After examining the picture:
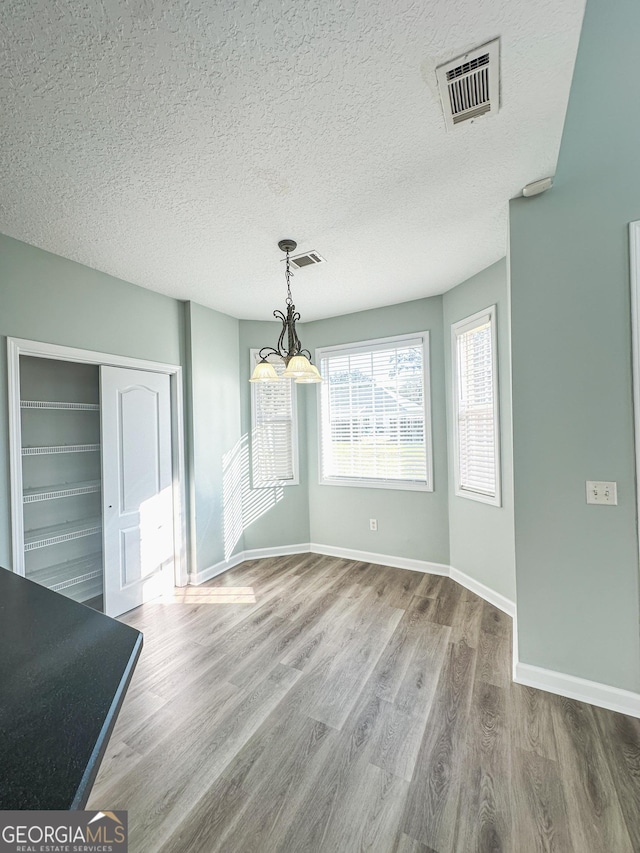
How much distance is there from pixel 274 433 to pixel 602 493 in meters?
3.20

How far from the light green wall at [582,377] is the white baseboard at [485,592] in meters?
0.82

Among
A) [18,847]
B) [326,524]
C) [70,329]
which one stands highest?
[70,329]

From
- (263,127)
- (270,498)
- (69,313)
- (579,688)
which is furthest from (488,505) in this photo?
(69,313)

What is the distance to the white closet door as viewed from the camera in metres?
2.98

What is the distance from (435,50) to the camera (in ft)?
4.16

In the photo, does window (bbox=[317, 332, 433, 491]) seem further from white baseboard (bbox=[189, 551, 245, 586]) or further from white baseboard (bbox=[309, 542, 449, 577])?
white baseboard (bbox=[189, 551, 245, 586])

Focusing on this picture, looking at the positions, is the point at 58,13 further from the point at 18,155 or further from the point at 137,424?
the point at 137,424

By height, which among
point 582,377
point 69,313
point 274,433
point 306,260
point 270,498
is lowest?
point 270,498

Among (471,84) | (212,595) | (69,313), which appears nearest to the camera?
(471,84)

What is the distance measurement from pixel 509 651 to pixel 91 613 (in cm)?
255

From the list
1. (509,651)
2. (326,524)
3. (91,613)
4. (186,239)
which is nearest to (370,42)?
(186,239)

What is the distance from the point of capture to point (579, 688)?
1953 mm

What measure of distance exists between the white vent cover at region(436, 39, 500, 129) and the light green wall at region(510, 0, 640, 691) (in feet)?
2.66

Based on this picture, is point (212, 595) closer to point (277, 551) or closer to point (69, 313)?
point (277, 551)
